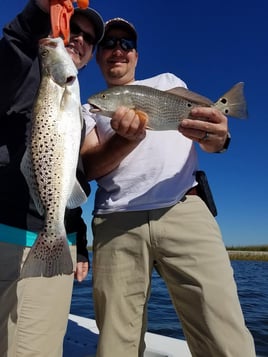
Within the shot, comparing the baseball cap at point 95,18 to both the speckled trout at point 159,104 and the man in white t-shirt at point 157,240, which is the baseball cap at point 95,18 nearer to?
the speckled trout at point 159,104

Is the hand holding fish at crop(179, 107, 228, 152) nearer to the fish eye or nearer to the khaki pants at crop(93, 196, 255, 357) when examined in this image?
the khaki pants at crop(93, 196, 255, 357)

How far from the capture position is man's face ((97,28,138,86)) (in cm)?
368

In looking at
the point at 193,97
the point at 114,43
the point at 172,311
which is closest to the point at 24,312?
the point at 193,97

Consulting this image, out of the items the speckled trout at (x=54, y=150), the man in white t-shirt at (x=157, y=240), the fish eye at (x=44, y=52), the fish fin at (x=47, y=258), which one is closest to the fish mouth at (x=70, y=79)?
the speckled trout at (x=54, y=150)

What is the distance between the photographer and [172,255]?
319 cm

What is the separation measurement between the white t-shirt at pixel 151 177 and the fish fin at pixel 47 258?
0.81 meters

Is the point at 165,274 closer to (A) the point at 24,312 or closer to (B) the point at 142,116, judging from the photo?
(A) the point at 24,312

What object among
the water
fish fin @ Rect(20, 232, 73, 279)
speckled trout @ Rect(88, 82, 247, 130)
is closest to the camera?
fish fin @ Rect(20, 232, 73, 279)

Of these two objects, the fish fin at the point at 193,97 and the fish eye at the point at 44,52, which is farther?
the fish fin at the point at 193,97

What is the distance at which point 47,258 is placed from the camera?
255cm

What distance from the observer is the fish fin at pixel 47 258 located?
250cm

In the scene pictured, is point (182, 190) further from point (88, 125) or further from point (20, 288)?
point (20, 288)

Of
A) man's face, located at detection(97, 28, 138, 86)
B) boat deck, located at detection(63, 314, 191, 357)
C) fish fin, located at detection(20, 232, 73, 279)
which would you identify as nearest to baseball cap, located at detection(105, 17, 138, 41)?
man's face, located at detection(97, 28, 138, 86)

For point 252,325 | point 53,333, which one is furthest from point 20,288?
point 252,325
